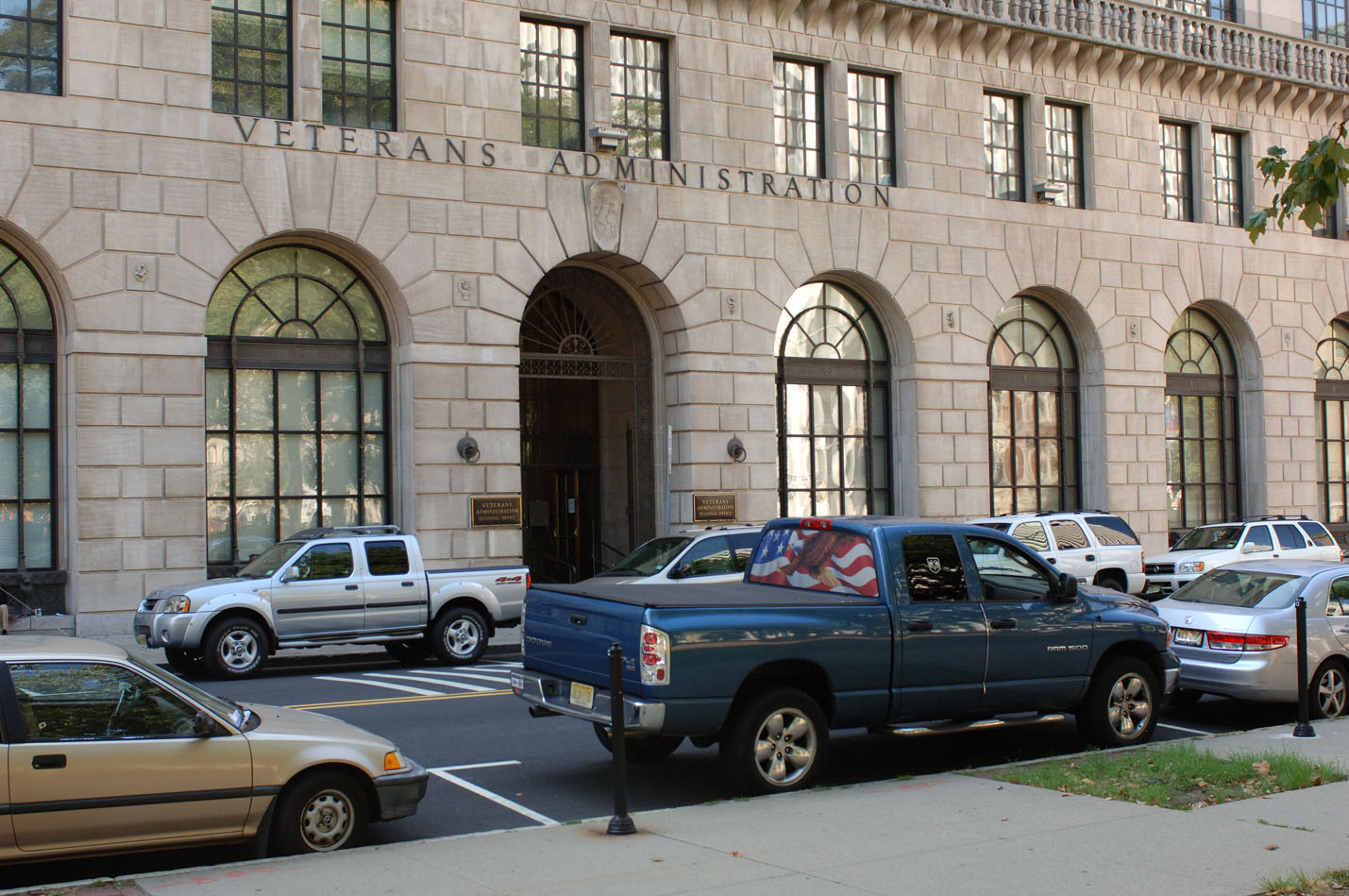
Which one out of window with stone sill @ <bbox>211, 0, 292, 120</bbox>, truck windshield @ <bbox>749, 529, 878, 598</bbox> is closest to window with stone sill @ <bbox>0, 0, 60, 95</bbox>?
window with stone sill @ <bbox>211, 0, 292, 120</bbox>

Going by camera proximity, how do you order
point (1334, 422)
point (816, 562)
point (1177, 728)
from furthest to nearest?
point (1334, 422) < point (1177, 728) < point (816, 562)

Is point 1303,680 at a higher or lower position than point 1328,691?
higher

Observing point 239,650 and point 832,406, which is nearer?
point 239,650

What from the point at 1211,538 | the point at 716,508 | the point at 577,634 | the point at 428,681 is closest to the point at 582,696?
the point at 577,634

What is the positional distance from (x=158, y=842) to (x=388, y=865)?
1301 millimetres

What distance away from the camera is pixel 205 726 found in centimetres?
770

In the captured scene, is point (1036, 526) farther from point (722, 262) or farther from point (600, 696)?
point (600, 696)

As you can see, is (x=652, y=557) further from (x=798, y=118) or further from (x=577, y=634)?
(x=798, y=118)

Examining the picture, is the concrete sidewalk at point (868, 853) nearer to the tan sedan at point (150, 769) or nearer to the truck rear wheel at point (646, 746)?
the tan sedan at point (150, 769)


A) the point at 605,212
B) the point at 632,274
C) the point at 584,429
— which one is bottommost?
the point at 584,429

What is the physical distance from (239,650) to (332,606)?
1.30m

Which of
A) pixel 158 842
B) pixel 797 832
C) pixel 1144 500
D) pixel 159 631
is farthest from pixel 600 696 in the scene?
pixel 1144 500

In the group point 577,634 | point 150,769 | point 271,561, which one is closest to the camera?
point 150,769

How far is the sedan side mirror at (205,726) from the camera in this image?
7676 mm
